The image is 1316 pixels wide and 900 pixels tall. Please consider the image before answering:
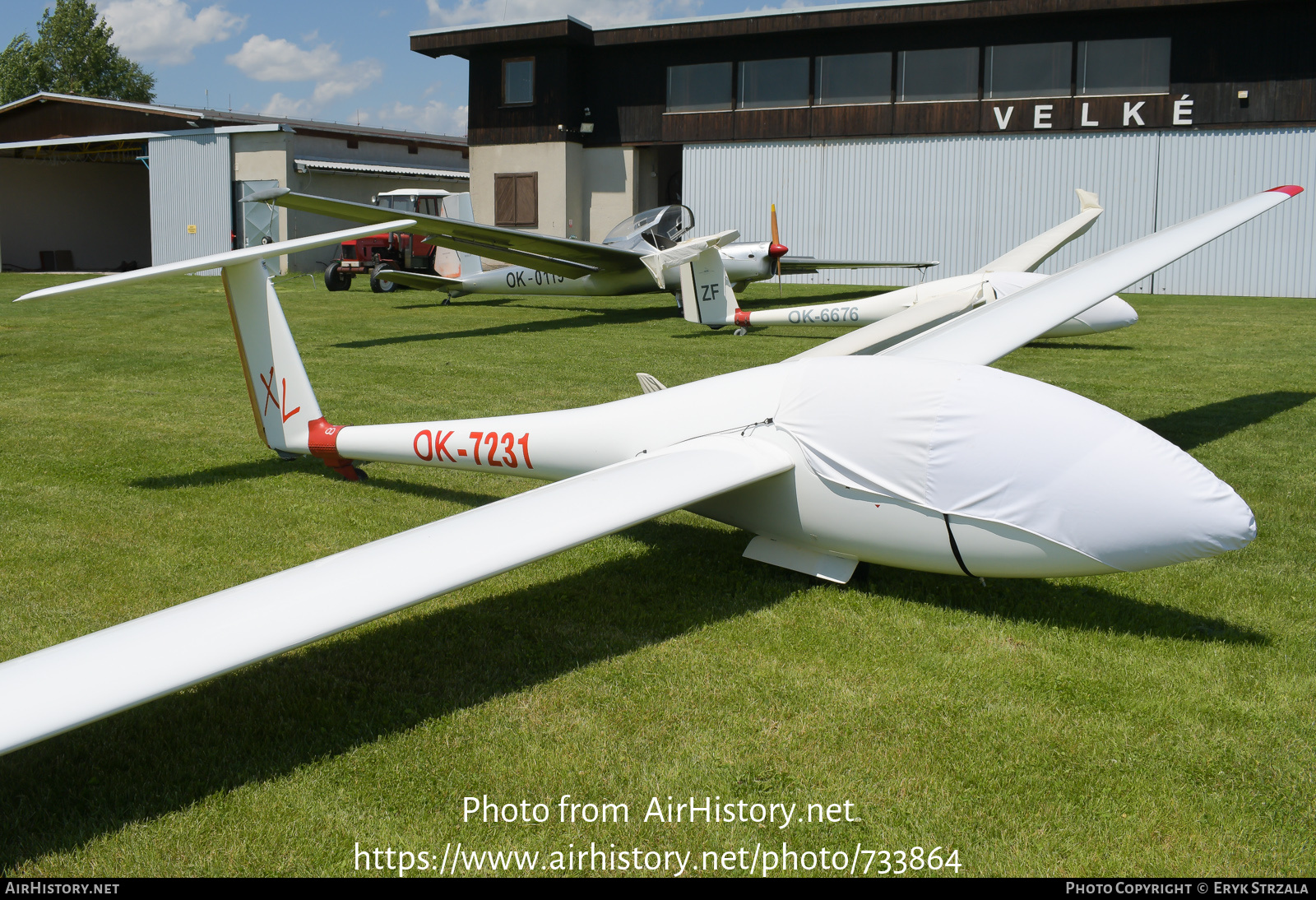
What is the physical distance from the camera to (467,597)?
5141 millimetres

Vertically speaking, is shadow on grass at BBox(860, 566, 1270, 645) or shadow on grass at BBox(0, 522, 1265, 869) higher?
shadow on grass at BBox(860, 566, 1270, 645)

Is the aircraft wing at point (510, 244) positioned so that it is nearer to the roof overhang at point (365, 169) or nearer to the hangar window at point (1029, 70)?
the hangar window at point (1029, 70)

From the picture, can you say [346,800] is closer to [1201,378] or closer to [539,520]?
[539,520]

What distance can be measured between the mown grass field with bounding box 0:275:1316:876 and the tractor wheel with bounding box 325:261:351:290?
21102 millimetres

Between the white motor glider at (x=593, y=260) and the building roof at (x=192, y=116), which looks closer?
the white motor glider at (x=593, y=260)

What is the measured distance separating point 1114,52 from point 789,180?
31.1ft

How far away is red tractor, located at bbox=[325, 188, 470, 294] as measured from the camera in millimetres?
27906

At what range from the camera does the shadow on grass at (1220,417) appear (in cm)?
861

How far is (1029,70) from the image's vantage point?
27500 millimetres

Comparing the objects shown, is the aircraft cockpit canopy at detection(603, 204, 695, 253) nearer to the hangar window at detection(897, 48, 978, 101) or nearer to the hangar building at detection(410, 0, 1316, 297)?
the hangar building at detection(410, 0, 1316, 297)

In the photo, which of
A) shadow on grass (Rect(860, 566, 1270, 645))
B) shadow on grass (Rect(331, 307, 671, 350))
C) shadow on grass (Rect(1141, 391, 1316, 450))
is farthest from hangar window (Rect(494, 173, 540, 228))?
shadow on grass (Rect(860, 566, 1270, 645))

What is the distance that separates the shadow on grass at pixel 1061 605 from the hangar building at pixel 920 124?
2437 cm

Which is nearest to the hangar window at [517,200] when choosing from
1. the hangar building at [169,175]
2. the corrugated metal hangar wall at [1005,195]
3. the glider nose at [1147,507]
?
the corrugated metal hangar wall at [1005,195]

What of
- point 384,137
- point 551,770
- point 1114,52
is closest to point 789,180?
point 1114,52
